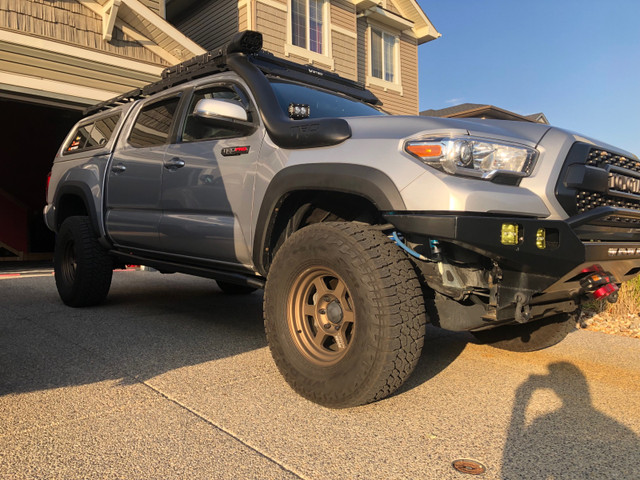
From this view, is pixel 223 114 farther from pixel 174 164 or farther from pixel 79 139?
pixel 79 139

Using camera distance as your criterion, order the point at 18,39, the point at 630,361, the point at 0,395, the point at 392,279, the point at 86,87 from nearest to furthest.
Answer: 1. the point at 392,279
2. the point at 0,395
3. the point at 630,361
4. the point at 18,39
5. the point at 86,87

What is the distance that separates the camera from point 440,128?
2498 millimetres

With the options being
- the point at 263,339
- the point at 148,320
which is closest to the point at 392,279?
the point at 263,339

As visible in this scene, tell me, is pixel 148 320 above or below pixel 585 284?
below

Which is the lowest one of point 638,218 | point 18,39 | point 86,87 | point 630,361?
point 630,361

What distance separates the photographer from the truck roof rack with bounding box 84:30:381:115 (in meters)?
3.75

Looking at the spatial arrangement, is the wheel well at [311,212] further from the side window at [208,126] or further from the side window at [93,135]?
the side window at [93,135]

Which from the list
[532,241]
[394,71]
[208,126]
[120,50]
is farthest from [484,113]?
[532,241]

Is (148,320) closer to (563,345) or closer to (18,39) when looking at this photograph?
(563,345)

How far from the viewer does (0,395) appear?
9.17 ft

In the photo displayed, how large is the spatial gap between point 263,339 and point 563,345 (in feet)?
8.01

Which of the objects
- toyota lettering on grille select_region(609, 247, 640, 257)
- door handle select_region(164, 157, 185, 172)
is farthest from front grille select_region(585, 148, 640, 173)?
door handle select_region(164, 157, 185, 172)

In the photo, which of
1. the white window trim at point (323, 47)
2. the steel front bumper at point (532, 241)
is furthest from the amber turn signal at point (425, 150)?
the white window trim at point (323, 47)

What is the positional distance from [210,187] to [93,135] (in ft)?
8.34
